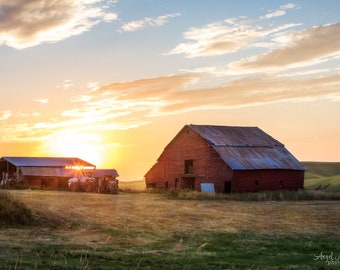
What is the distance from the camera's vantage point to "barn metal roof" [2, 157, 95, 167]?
8006cm

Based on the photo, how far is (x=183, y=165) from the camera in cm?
6675

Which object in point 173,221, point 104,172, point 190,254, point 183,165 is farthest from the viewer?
point 104,172

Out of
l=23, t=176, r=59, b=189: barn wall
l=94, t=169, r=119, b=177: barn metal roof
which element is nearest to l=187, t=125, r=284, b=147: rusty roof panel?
l=94, t=169, r=119, b=177: barn metal roof

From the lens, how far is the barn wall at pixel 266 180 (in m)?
59.8

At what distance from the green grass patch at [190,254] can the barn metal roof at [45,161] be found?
202 feet

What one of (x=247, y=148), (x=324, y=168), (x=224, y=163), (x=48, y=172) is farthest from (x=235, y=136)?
(x=324, y=168)

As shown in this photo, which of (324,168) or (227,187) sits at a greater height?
(324,168)

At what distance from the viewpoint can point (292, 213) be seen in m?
35.0

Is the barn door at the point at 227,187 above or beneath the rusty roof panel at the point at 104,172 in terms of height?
beneath

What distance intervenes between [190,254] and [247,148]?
49944 millimetres

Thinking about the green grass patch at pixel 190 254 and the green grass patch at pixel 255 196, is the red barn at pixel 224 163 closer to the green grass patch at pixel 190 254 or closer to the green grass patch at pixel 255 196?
the green grass patch at pixel 255 196

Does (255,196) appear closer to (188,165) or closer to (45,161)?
(188,165)

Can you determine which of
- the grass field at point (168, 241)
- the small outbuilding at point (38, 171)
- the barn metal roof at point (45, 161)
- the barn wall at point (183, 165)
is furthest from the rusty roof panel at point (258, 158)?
the barn metal roof at point (45, 161)

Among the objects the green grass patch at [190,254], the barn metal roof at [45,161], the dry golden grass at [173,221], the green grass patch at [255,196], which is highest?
the barn metal roof at [45,161]
